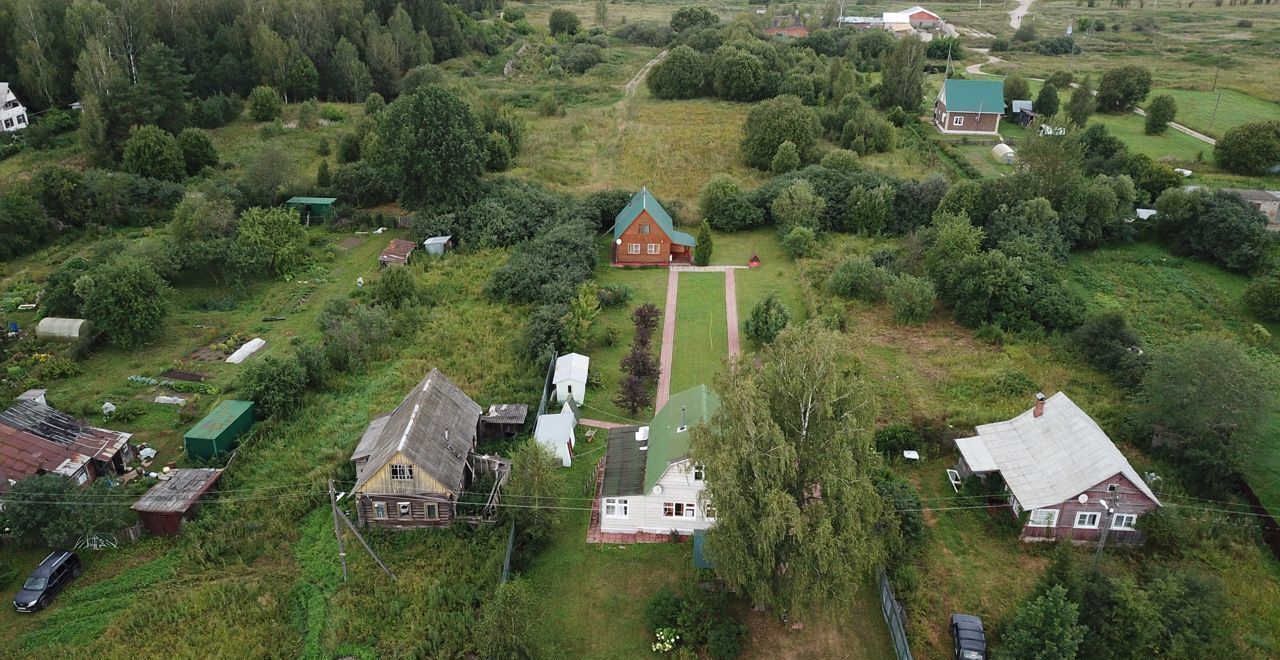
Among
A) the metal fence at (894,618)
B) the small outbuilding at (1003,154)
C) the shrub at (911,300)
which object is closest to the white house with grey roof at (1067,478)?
the metal fence at (894,618)

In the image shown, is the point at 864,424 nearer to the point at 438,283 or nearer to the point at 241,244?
the point at 438,283

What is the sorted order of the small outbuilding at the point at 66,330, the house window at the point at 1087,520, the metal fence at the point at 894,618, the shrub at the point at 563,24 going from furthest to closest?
the shrub at the point at 563,24
the small outbuilding at the point at 66,330
the house window at the point at 1087,520
the metal fence at the point at 894,618

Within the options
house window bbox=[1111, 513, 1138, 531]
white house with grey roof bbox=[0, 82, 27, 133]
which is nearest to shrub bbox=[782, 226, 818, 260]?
house window bbox=[1111, 513, 1138, 531]

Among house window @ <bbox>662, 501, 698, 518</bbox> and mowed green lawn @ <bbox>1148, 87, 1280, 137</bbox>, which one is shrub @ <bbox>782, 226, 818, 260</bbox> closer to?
house window @ <bbox>662, 501, 698, 518</bbox>

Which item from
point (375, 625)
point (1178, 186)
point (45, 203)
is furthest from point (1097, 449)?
point (45, 203)

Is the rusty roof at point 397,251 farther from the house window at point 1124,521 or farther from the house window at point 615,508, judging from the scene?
the house window at point 1124,521

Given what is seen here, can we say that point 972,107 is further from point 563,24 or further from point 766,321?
point 563,24

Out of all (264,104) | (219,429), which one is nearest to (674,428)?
(219,429)
